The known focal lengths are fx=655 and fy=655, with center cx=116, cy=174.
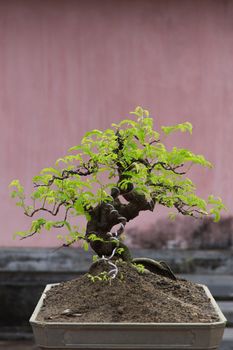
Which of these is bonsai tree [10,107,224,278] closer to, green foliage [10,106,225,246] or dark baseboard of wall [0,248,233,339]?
green foliage [10,106,225,246]

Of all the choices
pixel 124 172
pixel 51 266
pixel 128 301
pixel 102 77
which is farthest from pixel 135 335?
pixel 102 77

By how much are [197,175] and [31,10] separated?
164cm

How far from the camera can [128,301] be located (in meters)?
2.16

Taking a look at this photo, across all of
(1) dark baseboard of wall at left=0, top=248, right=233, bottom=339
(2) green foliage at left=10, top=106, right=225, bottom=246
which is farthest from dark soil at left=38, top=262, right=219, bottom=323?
(1) dark baseboard of wall at left=0, top=248, right=233, bottom=339

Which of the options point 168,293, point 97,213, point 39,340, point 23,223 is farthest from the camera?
point 23,223

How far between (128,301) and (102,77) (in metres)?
2.68

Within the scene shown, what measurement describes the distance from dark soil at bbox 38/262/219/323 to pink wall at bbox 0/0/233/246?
7.15 ft

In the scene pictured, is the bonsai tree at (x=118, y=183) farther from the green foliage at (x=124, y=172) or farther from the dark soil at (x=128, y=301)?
the dark soil at (x=128, y=301)

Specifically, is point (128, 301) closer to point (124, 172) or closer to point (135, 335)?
point (135, 335)

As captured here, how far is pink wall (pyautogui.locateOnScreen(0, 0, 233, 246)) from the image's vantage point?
457cm

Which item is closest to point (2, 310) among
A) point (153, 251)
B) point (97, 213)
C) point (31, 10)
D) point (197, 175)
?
point (153, 251)

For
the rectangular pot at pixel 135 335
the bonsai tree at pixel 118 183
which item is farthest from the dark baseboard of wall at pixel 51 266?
the rectangular pot at pixel 135 335

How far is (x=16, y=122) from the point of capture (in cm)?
459

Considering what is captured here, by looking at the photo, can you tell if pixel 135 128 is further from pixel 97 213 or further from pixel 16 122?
pixel 16 122
